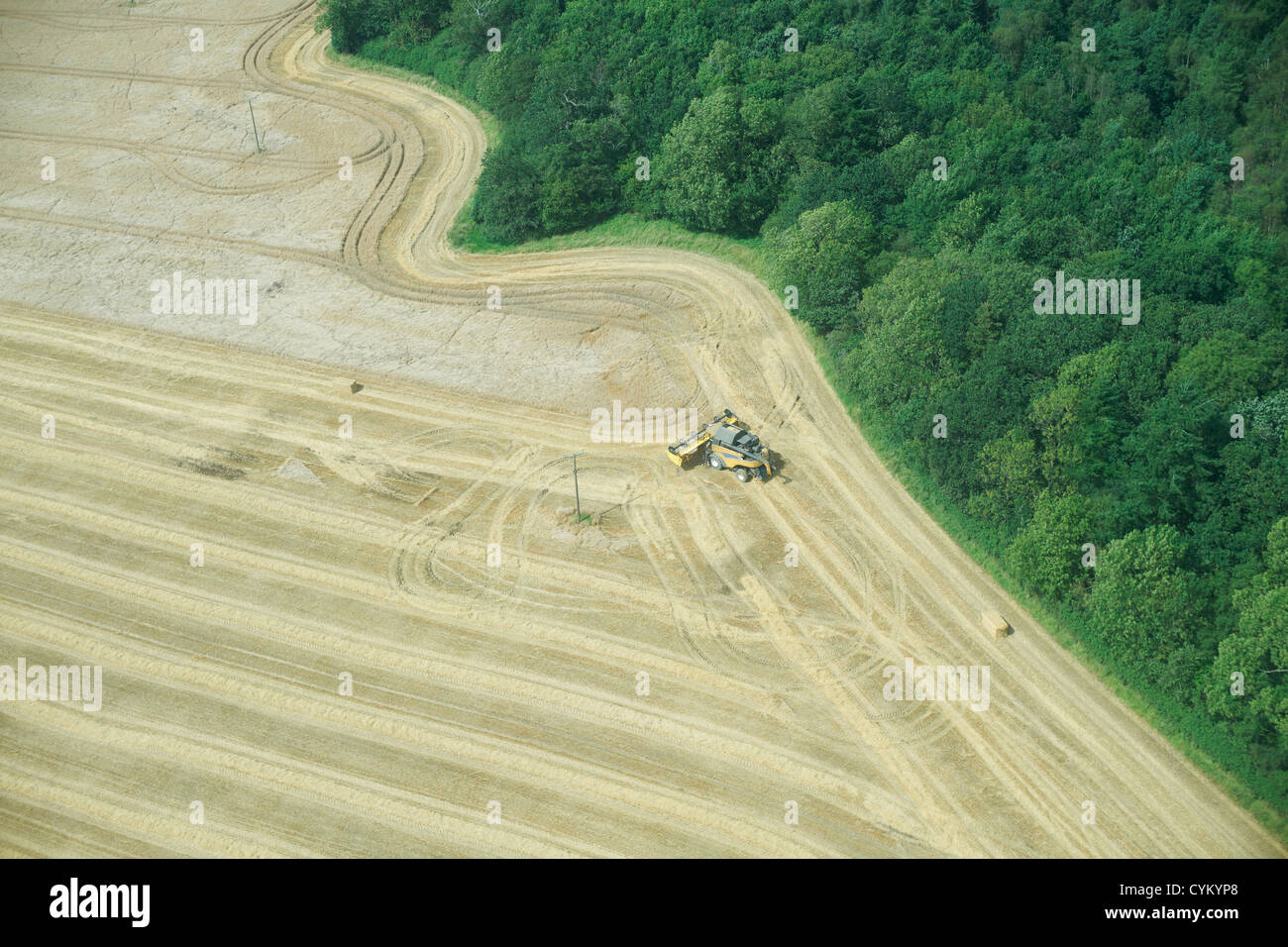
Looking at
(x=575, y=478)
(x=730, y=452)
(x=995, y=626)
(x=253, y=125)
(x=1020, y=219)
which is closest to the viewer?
(x=995, y=626)

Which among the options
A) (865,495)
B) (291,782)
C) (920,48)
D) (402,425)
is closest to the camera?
(291,782)

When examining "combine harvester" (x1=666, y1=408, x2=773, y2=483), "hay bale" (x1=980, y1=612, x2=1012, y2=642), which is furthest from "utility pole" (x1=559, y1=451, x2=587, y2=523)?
"hay bale" (x1=980, y1=612, x2=1012, y2=642)

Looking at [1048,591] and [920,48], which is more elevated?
[920,48]

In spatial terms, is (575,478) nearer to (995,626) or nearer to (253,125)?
(995,626)

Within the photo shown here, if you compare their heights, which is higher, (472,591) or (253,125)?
(253,125)

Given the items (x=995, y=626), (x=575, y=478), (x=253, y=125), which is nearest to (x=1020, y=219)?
(x=995, y=626)

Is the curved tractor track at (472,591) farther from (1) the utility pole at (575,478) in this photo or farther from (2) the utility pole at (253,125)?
(2) the utility pole at (253,125)

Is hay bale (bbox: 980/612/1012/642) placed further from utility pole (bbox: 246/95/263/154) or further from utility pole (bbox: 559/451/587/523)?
utility pole (bbox: 246/95/263/154)

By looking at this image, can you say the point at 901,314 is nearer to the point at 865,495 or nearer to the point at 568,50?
the point at 865,495

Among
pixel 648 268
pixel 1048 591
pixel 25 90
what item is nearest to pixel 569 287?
pixel 648 268
